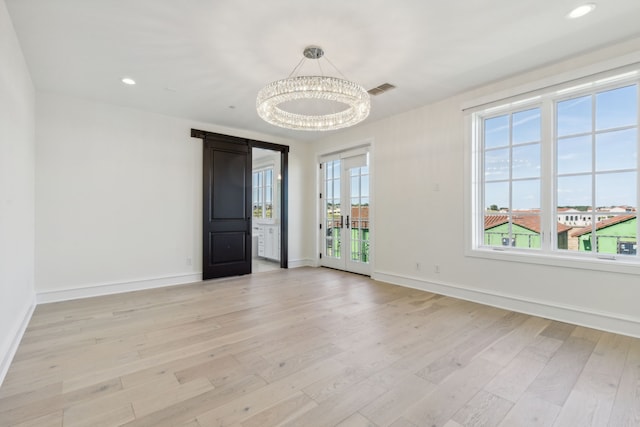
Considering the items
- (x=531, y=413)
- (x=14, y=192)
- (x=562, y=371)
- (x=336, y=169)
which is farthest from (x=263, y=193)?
(x=531, y=413)

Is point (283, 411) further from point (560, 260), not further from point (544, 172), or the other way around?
point (544, 172)

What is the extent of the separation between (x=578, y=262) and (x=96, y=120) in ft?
20.2

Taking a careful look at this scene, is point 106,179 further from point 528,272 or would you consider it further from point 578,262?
point 578,262

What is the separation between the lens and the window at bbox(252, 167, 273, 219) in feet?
25.0

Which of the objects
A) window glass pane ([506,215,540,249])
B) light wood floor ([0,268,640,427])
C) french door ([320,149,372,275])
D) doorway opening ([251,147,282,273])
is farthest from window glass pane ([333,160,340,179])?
window glass pane ([506,215,540,249])

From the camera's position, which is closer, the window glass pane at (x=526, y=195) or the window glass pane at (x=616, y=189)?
the window glass pane at (x=616, y=189)

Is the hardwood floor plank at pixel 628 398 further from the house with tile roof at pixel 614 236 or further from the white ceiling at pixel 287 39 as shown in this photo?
the white ceiling at pixel 287 39

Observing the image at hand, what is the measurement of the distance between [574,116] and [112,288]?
6181mm

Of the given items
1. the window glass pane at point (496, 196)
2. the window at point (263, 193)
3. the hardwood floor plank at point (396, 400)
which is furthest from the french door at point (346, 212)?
the hardwood floor plank at point (396, 400)

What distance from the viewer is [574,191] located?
10.5ft

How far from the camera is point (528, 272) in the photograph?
340 centimetres

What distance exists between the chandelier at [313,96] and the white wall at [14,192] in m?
1.96

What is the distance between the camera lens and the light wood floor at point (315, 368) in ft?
5.61

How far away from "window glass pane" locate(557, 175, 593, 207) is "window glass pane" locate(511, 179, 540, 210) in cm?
21
